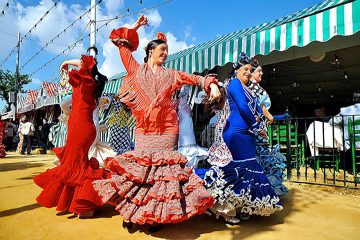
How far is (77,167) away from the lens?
306 centimetres

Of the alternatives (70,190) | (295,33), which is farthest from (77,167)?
(295,33)

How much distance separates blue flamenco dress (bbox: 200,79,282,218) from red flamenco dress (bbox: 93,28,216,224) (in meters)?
0.25

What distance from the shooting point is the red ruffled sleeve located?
309 centimetres

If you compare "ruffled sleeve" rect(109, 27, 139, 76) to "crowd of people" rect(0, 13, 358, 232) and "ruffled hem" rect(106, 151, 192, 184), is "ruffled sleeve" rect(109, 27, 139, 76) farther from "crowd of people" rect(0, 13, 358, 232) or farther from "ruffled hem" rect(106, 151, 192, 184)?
"ruffled hem" rect(106, 151, 192, 184)

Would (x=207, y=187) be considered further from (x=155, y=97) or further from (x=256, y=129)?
(x=155, y=97)

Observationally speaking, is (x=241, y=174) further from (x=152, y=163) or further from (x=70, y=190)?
(x=70, y=190)

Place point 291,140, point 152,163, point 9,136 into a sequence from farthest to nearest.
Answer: point 9,136 → point 291,140 → point 152,163

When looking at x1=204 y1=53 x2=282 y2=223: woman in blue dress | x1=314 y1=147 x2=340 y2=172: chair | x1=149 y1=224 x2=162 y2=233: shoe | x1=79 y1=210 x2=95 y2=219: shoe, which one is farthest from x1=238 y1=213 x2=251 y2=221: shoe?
x1=314 y1=147 x2=340 y2=172: chair

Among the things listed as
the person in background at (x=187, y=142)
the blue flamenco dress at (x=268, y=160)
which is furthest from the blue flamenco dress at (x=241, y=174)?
the person in background at (x=187, y=142)

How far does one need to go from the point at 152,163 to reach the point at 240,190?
889mm

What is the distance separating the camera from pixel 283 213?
3.17 metres

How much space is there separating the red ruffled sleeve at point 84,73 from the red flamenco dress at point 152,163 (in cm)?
62

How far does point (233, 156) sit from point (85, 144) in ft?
5.59

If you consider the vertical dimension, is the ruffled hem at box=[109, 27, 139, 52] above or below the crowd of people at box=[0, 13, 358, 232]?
above
